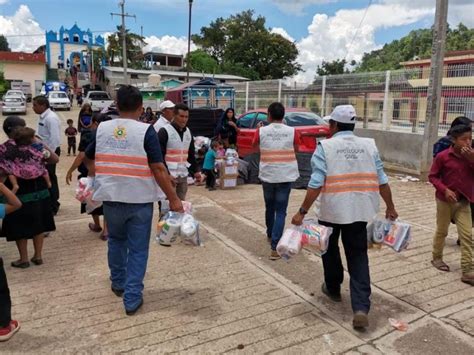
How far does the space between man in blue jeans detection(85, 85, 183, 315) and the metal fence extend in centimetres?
812

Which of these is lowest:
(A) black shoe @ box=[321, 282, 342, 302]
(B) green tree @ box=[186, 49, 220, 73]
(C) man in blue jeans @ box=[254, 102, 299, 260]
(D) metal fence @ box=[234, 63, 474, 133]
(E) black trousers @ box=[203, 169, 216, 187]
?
(A) black shoe @ box=[321, 282, 342, 302]

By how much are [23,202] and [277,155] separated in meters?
2.75

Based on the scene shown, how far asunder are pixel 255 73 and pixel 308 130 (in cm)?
4387

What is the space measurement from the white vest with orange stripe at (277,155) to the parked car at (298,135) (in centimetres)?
277

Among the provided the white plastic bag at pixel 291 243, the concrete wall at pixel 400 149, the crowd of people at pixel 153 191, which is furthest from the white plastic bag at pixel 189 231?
the concrete wall at pixel 400 149

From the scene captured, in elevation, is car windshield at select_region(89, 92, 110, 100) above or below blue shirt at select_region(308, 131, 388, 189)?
above

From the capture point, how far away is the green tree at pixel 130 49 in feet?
177

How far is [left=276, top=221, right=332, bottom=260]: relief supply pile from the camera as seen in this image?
3436 millimetres

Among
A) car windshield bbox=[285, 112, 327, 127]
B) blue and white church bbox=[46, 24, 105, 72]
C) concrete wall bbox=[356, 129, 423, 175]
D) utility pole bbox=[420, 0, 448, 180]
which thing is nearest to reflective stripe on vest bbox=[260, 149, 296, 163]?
car windshield bbox=[285, 112, 327, 127]

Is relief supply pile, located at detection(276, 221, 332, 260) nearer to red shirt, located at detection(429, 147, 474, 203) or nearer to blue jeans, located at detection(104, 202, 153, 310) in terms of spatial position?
blue jeans, located at detection(104, 202, 153, 310)

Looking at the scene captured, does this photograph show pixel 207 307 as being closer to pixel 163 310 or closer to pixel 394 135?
pixel 163 310

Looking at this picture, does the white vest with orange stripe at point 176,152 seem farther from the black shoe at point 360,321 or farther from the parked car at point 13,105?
the parked car at point 13,105

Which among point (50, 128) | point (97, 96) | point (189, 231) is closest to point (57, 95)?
Answer: point (97, 96)

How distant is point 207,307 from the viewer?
378 cm
